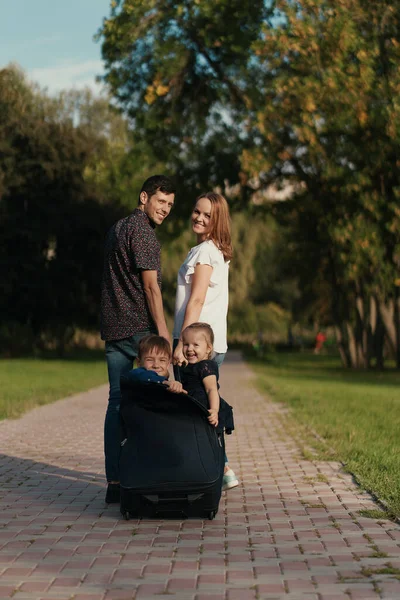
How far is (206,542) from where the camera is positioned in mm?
5973

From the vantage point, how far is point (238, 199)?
113ft

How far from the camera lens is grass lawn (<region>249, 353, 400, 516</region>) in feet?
28.3

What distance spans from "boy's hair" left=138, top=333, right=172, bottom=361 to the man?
1.29ft

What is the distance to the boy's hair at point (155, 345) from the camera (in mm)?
6852

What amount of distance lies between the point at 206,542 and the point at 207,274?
198cm

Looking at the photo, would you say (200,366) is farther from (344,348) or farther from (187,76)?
(344,348)

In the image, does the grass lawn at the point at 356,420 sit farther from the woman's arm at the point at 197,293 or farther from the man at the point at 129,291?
the man at the point at 129,291

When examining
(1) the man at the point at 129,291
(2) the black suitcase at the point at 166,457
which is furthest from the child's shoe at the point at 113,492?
(2) the black suitcase at the point at 166,457

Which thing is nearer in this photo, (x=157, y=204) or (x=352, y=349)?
(x=157, y=204)

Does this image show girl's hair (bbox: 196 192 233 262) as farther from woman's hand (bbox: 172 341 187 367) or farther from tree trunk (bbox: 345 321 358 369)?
tree trunk (bbox: 345 321 358 369)

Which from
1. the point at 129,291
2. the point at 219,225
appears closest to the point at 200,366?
the point at 129,291

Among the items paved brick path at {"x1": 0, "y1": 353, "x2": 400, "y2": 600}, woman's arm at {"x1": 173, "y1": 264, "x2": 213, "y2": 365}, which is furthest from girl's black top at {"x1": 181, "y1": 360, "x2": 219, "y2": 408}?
paved brick path at {"x1": 0, "y1": 353, "x2": 400, "y2": 600}

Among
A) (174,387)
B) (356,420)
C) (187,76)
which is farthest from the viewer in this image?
(187,76)

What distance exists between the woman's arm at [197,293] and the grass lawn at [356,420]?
1.76 meters
